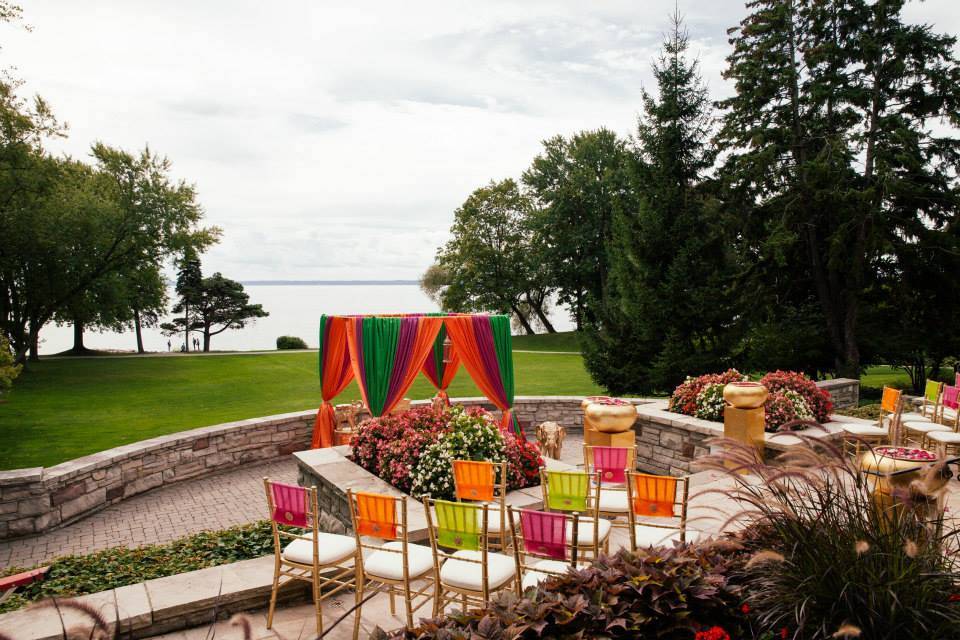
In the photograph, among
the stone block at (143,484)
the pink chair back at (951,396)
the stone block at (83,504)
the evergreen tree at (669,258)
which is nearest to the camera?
the stone block at (83,504)

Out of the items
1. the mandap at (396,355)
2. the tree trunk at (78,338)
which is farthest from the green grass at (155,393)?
the mandap at (396,355)

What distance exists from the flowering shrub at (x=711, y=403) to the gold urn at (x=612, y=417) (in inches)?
89.5

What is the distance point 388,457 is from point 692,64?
16.0 meters

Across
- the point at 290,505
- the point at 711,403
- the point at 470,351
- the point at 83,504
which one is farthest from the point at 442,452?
the point at 83,504

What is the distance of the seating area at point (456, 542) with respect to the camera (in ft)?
13.6

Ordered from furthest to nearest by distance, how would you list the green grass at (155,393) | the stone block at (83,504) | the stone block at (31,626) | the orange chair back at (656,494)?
the green grass at (155,393), the stone block at (83,504), the orange chair back at (656,494), the stone block at (31,626)

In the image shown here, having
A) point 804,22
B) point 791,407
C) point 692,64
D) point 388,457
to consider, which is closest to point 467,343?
point 388,457

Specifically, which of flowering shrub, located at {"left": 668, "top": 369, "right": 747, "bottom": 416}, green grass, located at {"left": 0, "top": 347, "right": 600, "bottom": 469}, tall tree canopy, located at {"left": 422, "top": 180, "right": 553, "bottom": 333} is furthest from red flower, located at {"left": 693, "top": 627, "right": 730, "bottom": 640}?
tall tree canopy, located at {"left": 422, "top": 180, "right": 553, "bottom": 333}

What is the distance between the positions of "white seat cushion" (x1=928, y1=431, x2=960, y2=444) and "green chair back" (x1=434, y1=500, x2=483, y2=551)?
22.3 feet

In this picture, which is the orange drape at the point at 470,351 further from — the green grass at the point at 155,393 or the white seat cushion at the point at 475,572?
the white seat cushion at the point at 475,572

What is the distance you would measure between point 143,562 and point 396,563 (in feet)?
11.1

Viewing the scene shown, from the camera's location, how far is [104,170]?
28797mm

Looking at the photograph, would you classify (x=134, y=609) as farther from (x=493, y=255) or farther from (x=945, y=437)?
(x=493, y=255)

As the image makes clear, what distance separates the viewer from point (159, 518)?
866 centimetres
